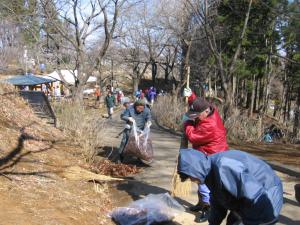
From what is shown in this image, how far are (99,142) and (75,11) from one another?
10.1 meters

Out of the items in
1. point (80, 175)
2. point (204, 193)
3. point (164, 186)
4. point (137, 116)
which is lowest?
point (164, 186)

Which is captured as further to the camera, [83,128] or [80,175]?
[83,128]

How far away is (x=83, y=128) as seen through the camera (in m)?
10.7

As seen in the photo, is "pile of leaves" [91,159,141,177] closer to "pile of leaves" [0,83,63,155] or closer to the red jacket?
"pile of leaves" [0,83,63,155]

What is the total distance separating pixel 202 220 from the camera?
20.5ft

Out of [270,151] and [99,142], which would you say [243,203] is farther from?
[270,151]

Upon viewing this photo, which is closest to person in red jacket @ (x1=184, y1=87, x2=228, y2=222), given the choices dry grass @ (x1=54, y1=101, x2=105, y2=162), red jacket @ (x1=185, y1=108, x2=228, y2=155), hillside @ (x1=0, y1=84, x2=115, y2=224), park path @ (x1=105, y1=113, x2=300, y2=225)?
red jacket @ (x1=185, y1=108, x2=228, y2=155)

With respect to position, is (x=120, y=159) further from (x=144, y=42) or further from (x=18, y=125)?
(x=144, y=42)

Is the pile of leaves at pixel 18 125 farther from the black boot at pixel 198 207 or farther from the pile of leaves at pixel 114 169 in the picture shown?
the black boot at pixel 198 207

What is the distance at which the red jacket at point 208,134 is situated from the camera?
5.81 m

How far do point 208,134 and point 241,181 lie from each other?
2283 mm

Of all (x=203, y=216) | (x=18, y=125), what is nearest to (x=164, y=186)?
(x=203, y=216)

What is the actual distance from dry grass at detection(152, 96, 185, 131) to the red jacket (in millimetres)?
13272

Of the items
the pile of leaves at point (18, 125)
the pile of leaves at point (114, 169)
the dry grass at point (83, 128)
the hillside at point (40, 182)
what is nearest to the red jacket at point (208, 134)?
the hillside at point (40, 182)
